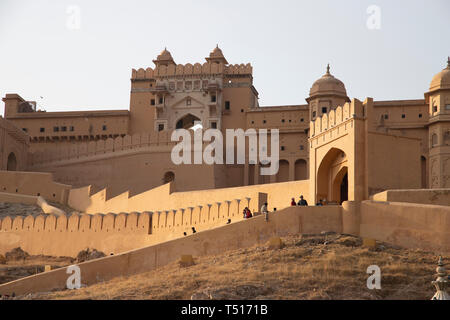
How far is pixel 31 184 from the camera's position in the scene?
120 feet

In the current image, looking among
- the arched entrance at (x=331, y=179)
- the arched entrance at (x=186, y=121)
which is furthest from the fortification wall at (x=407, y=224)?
the arched entrance at (x=186, y=121)

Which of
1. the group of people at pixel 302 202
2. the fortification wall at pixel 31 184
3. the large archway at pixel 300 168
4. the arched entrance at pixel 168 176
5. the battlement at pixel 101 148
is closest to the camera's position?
the group of people at pixel 302 202

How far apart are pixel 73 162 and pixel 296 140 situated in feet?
39.0

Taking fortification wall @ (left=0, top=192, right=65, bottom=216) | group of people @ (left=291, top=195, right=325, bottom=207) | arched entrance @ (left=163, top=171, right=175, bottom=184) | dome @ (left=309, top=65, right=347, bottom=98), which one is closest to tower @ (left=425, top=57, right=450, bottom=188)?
dome @ (left=309, top=65, right=347, bottom=98)

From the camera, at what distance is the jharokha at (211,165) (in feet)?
69.5

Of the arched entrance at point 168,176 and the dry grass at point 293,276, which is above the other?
the arched entrance at point 168,176

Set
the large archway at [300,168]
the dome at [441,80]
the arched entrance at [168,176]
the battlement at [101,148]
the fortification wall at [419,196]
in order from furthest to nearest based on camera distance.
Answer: the large archway at [300,168] → the battlement at [101,148] → the dome at [441,80] → the arched entrance at [168,176] → the fortification wall at [419,196]

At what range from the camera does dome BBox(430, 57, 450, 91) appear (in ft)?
125

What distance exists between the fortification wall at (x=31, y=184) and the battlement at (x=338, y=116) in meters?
15.8

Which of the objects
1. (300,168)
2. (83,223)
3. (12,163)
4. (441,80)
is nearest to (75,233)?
(83,223)

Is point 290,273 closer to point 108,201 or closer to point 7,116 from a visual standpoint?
point 108,201

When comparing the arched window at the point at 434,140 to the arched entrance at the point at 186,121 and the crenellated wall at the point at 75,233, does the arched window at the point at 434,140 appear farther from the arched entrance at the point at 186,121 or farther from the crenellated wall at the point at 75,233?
the crenellated wall at the point at 75,233

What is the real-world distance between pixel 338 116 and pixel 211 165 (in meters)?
14.4
